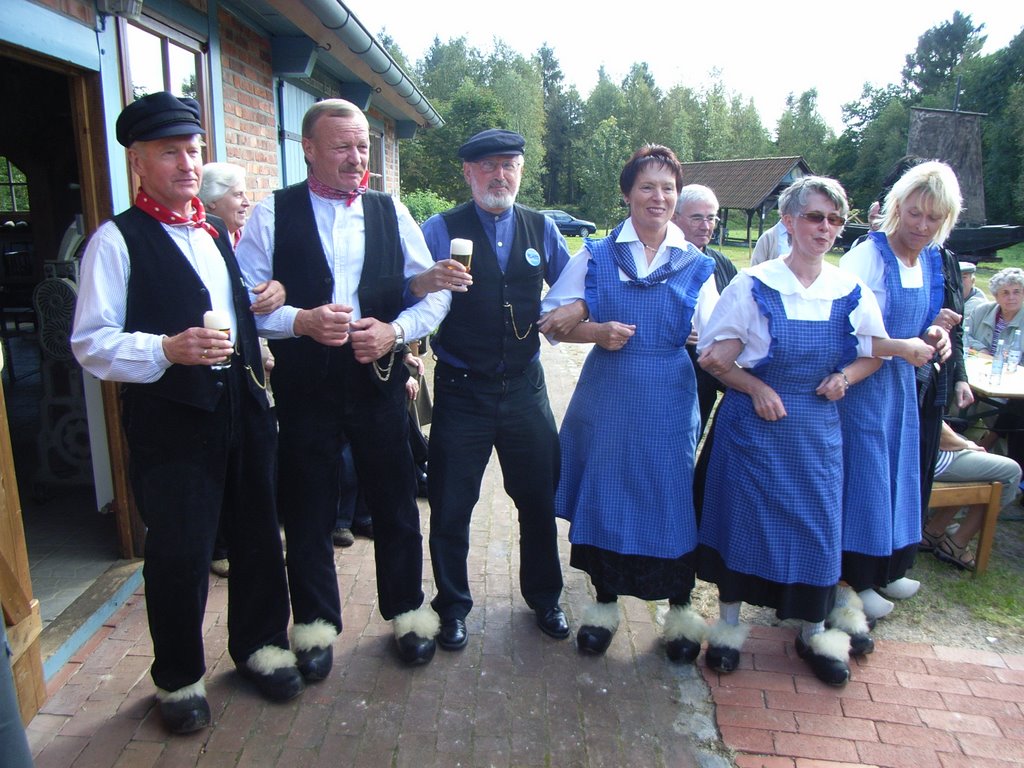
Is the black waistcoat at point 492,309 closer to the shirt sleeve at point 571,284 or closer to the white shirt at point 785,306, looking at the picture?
the shirt sleeve at point 571,284

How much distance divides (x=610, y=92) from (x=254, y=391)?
60708 millimetres

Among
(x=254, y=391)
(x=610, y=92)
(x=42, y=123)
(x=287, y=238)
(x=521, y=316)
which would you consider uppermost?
(x=610, y=92)

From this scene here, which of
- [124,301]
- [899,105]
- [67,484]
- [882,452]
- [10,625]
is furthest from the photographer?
[899,105]

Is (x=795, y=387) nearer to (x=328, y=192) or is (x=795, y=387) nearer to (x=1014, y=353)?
(x=328, y=192)

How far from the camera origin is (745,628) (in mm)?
3068

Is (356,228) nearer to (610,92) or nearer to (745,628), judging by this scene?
(745,628)

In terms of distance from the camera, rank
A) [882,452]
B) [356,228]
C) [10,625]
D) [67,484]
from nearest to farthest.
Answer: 1. [10,625]
2. [356,228]
3. [882,452]
4. [67,484]

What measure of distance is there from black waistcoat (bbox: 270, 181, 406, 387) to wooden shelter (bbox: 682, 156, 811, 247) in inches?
1069

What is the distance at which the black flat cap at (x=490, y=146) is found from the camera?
9.39 feet

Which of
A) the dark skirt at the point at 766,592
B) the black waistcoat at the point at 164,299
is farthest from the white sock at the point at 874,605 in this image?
the black waistcoat at the point at 164,299

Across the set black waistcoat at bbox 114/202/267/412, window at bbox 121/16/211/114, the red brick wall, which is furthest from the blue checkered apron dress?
the red brick wall

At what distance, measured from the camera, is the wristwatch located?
2.66 m

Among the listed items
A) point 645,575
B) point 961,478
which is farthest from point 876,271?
point 645,575

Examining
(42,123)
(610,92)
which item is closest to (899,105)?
(610,92)
